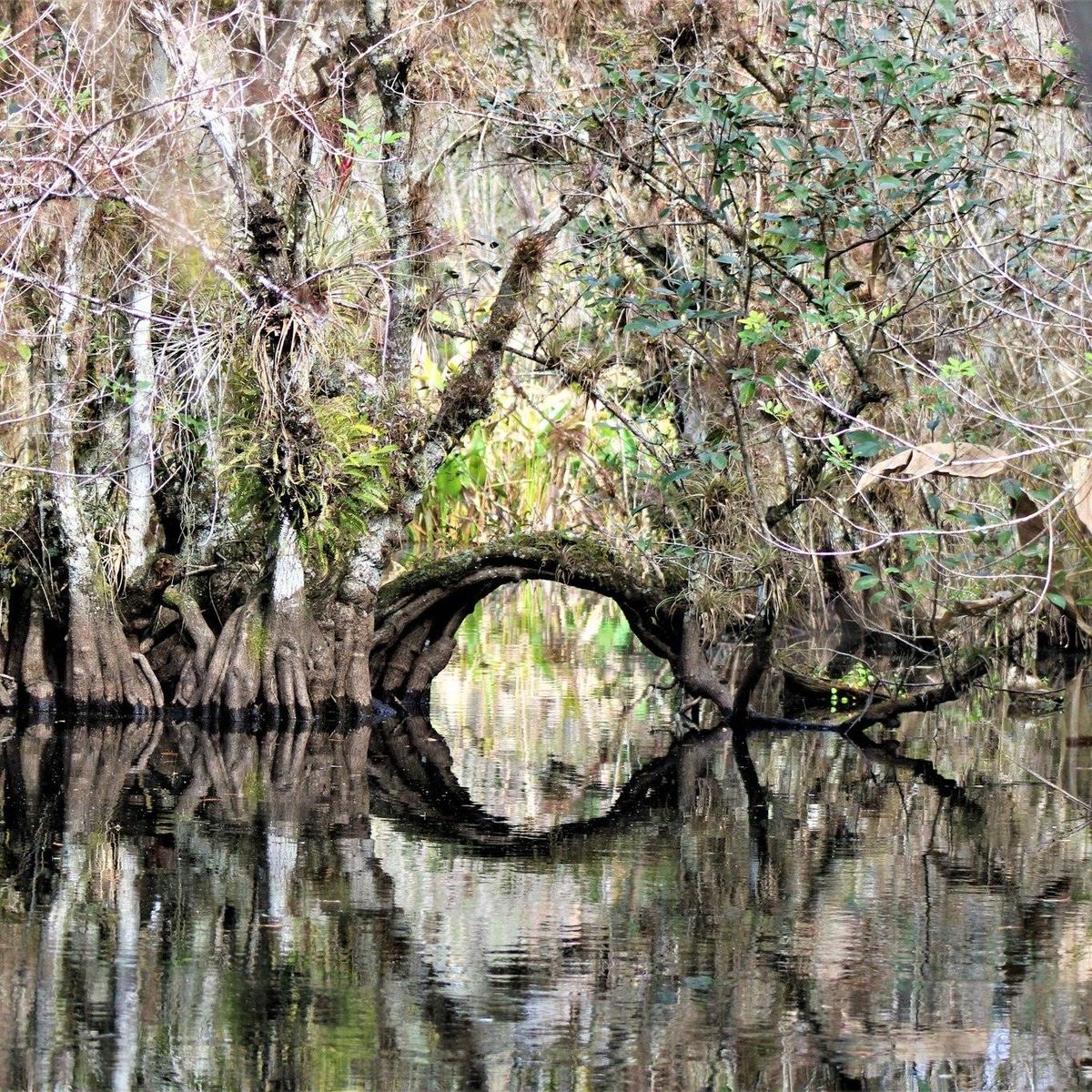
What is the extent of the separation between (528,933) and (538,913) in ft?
1.22

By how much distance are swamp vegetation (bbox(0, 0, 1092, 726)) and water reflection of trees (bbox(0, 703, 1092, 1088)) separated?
236 cm

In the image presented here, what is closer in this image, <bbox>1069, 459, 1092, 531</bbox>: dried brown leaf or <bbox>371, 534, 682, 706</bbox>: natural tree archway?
<bbox>1069, 459, 1092, 531</bbox>: dried brown leaf

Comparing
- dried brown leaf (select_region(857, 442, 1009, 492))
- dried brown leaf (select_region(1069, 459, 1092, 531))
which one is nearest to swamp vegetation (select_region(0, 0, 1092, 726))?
dried brown leaf (select_region(857, 442, 1009, 492))

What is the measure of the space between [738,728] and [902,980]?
8055 millimetres

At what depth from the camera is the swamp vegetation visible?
40.2 ft

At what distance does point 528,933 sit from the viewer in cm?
755

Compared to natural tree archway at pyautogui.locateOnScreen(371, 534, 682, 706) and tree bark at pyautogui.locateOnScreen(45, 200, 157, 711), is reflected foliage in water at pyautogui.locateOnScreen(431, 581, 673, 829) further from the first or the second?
tree bark at pyautogui.locateOnScreen(45, 200, 157, 711)

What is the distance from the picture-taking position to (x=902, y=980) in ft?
22.4

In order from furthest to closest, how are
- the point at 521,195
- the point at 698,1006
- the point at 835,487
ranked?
the point at 521,195 → the point at 835,487 → the point at 698,1006

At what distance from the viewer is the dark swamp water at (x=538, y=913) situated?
582 centimetres

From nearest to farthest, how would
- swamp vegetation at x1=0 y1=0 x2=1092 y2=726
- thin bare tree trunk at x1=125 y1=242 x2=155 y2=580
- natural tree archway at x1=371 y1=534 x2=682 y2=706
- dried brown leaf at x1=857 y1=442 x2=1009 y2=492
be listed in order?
dried brown leaf at x1=857 y1=442 x2=1009 y2=492 < swamp vegetation at x1=0 y1=0 x2=1092 y2=726 < thin bare tree trunk at x1=125 y1=242 x2=155 y2=580 < natural tree archway at x1=371 y1=534 x2=682 y2=706

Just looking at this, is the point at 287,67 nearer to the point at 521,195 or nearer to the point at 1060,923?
the point at 521,195

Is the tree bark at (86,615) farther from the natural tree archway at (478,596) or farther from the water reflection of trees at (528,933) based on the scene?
the water reflection of trees at (528,933)

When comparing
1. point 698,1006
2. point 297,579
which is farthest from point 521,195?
point 698,1006
